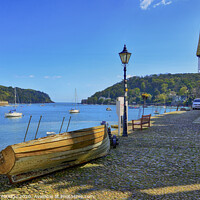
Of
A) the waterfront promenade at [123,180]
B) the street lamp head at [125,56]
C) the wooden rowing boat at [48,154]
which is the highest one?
the street lamp head at [125,56]

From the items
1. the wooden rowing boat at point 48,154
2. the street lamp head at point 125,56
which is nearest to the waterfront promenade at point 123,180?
the wooden rowing boat at point 48,154

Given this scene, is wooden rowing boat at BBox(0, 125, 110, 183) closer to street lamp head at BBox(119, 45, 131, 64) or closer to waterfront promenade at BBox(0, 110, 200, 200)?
waterfront promenade at BBox(0, 110, 200, 200)

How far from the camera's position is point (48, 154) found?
5.06 m

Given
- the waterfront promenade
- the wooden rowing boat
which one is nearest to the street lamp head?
the wooden rowing boat

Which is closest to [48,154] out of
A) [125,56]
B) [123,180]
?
[123,180]

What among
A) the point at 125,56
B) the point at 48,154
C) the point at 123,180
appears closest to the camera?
→ the point at 123,180

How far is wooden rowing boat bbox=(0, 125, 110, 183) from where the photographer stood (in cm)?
450

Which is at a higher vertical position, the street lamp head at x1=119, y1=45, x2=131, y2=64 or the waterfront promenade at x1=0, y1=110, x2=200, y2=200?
the street lamp head at x1=119, y1=45, x2=131, y2=64

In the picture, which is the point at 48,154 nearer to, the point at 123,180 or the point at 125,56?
the point at 123,180

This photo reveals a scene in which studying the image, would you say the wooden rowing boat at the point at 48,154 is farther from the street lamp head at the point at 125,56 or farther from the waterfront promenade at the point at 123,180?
the street lamp head at the point at 125,56

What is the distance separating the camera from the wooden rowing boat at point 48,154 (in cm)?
450

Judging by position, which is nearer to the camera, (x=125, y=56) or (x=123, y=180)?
(x=123, y=180)

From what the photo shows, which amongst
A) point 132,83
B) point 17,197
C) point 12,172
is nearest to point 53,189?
point 17,197

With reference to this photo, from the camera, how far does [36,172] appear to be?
498cm
